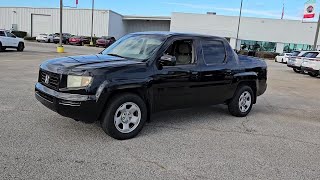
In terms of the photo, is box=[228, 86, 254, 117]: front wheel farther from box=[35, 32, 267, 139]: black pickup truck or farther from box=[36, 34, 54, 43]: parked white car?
box=[36, 34, 54, 43]: parked white car

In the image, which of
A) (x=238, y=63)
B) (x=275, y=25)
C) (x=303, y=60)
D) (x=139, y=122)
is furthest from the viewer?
(x=275, y=25)

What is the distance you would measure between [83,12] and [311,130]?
196 ft

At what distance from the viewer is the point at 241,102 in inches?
294

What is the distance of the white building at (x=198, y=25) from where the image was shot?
5988cm

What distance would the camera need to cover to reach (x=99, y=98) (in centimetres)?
493

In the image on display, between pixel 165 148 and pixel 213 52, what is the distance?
253 cm

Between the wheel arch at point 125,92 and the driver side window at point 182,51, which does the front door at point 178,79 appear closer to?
the driver side window at point 182,51

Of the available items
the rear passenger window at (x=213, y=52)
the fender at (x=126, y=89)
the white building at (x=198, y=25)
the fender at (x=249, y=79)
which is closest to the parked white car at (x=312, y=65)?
the fender at (x=249, y=79)

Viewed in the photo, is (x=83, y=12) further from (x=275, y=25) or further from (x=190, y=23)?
(x=275, y=25)

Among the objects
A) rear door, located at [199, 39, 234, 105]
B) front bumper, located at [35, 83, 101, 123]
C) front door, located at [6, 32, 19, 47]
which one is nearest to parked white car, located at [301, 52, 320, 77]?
rear door, located at [199, 39, 234, 105]

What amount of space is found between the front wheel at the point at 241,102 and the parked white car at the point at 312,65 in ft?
44.1

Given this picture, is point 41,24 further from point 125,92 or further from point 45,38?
point 125,92

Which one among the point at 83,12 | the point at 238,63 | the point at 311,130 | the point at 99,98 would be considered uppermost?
the point at 83,12

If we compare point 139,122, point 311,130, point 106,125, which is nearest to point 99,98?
point 106,125
